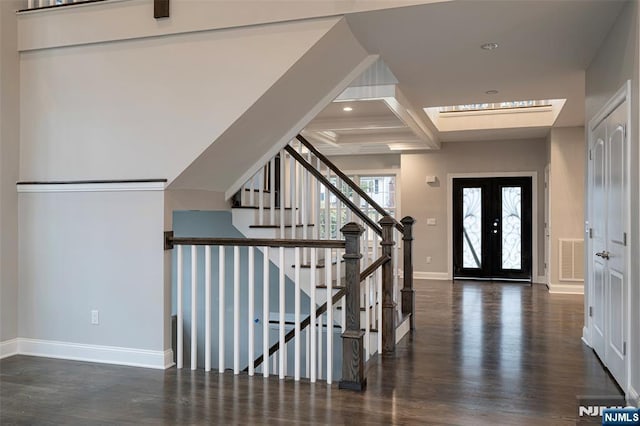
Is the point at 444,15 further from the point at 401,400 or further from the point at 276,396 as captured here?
the point at 276,396

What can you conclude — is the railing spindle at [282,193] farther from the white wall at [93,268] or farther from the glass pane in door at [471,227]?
the glass pane in door at [471,227]

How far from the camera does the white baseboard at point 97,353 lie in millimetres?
3846

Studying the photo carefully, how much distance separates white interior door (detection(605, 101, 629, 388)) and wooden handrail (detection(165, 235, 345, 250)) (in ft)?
6.18

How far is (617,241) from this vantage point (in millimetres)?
3508

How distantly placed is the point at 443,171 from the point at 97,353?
692 cm

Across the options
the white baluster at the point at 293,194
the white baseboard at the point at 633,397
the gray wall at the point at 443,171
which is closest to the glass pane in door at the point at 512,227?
the gray wall at the point at 443,171

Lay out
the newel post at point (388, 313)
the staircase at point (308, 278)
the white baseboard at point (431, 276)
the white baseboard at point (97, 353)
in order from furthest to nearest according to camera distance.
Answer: the white baseboard at point (431, 276)
the newel post at point (388, 313)
the white baseboard at point (97, 353)
the staircase at point (308, 278)

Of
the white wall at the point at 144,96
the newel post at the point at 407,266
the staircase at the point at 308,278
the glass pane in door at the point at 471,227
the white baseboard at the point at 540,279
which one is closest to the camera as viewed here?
the staircase at the point at 308,278

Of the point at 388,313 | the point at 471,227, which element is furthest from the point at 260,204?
the point at 471,227

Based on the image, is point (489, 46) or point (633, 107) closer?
point (633, 107)

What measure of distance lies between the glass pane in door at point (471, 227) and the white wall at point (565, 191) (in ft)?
→ 5.01

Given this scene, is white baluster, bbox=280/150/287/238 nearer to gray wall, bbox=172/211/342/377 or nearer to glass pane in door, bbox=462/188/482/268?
gray wall, bbox=172/211/342/377

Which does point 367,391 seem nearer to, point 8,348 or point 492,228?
point 8,348

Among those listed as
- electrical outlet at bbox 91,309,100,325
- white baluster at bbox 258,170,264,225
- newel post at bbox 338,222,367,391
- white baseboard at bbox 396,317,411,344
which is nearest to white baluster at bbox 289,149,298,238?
white baluster at bbox 258,170,264,225
